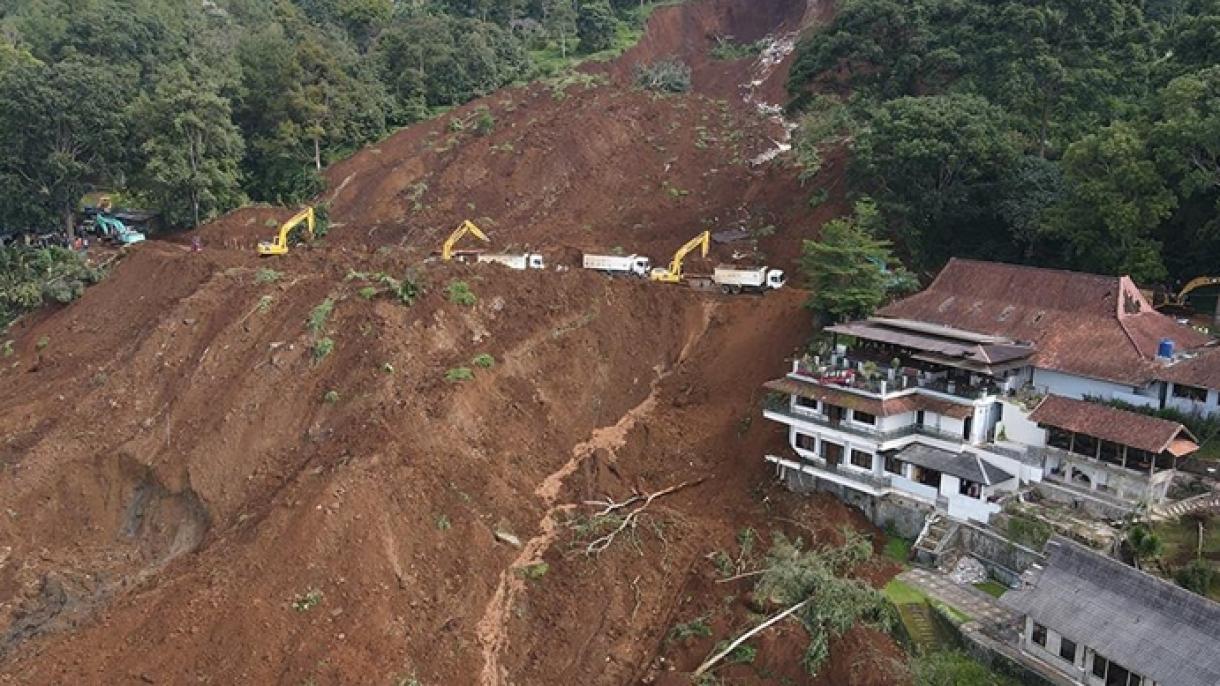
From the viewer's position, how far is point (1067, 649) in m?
20.0

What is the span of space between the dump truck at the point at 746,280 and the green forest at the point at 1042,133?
461cm

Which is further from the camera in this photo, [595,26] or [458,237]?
[595,26]

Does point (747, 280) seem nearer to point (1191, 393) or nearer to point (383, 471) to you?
point (1191, 393)

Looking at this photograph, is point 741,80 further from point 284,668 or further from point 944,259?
point 284,668

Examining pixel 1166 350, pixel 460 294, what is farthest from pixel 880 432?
pixel 460 294

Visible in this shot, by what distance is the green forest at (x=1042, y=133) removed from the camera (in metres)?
31.9

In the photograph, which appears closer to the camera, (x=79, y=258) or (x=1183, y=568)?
(x=1183, y=568)

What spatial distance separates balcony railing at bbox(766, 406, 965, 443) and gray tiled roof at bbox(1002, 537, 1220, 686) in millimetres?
5715

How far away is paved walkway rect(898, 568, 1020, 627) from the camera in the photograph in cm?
2239

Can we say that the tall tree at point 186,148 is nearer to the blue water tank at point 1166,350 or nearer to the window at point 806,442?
the window at point 806,442

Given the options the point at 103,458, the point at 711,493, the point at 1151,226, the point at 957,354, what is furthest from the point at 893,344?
the point at 103,458

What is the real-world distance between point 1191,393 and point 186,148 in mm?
42122

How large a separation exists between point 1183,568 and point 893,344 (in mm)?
9730

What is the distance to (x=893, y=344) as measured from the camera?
95.4 ft
